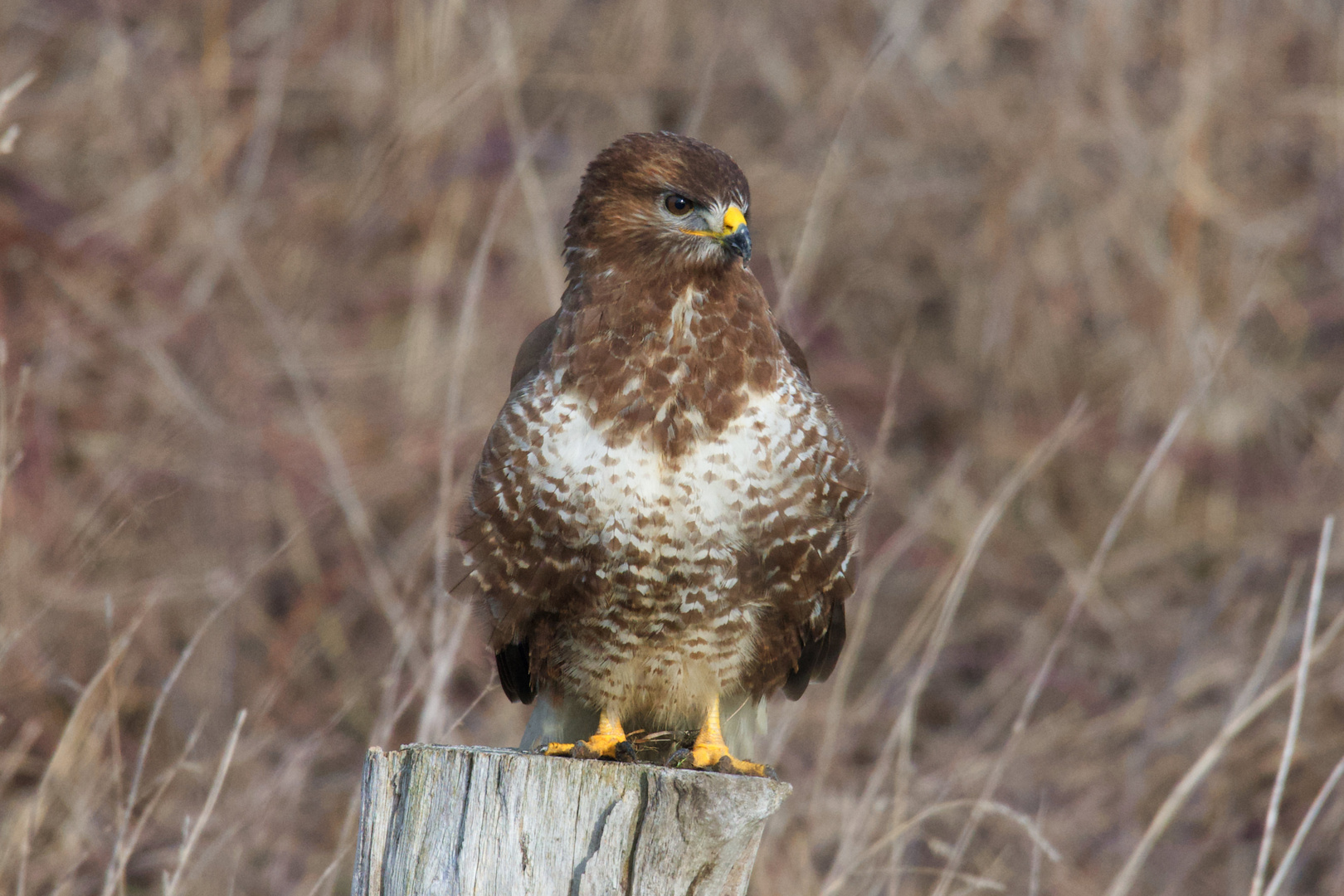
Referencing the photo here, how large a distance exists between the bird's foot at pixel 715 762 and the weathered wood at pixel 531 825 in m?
0.39

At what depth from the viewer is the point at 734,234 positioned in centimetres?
243

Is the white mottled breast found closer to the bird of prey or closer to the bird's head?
the bird of prey

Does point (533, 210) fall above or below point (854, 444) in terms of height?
above

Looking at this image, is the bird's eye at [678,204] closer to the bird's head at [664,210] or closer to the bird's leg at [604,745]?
the bird's head at [664,210]

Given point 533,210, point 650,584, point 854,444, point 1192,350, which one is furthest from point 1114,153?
point 650,584

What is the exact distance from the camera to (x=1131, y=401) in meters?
6.12

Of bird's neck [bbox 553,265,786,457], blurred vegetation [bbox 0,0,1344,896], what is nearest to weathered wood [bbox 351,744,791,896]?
bird's neck [bbox 553,265,786,457]

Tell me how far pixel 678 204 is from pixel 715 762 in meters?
1.02

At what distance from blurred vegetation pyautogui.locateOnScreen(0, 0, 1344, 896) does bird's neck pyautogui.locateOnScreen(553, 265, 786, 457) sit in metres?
2.33

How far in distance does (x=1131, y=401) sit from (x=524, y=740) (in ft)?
13.1

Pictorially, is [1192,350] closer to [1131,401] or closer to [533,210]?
[1131,401]

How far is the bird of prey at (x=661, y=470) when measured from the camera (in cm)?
240

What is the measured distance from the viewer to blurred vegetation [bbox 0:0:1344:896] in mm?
5133

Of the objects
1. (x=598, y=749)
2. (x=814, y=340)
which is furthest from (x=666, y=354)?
(x=814, y=340)
